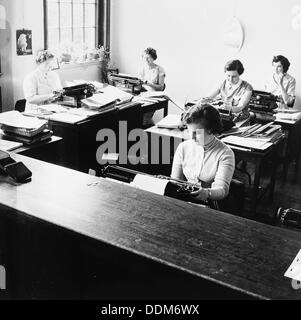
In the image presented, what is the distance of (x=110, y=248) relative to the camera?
68.7 inches

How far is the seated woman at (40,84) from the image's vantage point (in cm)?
518

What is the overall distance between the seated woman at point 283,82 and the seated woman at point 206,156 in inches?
128

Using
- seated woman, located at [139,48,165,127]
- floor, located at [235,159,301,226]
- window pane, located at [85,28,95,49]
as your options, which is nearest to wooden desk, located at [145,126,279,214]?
floor, located at [235,159,301,226]

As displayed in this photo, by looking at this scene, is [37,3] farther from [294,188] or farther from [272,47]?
[294,188]

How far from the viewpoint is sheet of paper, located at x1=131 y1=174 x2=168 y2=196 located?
235 cm

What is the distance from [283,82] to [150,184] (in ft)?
14.9

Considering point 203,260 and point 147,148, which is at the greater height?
point 203,260

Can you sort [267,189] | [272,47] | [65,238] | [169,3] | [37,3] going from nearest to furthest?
[65,238]
[267,189]
[37,3]
[272,47]
[169,3]

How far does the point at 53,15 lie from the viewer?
679 centimetres

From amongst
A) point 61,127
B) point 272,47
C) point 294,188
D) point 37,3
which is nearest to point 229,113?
point 294,188

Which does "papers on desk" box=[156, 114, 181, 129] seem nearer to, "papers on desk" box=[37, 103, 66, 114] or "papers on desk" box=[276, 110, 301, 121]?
"papers on desk" box=[37, 103, 66, 114]

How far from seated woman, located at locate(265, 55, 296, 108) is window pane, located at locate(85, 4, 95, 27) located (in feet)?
10.2

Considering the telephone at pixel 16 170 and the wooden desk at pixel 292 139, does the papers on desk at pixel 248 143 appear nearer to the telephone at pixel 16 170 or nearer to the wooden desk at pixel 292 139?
the wooden desk at pixel 292 139
